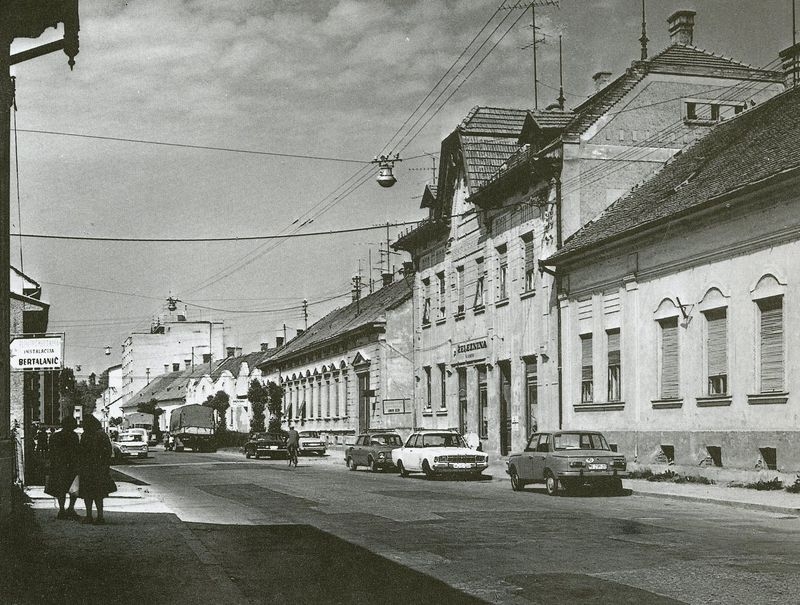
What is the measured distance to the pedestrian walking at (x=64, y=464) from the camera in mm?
16422

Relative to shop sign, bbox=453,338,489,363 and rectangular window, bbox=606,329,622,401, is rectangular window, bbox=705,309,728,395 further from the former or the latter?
shop sign, bbox=453,338,489,363

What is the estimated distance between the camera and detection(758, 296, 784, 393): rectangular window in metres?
22.3

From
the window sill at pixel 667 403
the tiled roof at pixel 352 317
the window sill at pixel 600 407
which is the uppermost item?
the tiled roof at pixel 352 317

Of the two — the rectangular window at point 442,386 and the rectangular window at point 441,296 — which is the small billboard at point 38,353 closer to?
the rectangular window at point 442,386

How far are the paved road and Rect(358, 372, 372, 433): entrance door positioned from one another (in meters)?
28.3

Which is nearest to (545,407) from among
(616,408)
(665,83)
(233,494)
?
(616,408)

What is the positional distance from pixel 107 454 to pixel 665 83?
2380 centimetres

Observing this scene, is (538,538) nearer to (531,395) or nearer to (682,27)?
(531,395)

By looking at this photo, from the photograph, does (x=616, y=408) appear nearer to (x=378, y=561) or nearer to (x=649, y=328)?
(x=649, y=328)

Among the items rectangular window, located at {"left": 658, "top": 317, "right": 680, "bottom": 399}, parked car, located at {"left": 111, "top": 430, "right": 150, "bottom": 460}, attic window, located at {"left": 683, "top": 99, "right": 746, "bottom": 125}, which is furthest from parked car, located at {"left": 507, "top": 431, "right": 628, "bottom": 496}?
parked car, located at {"left": 111, "top": 430, "right": 150, "bottom": 460}

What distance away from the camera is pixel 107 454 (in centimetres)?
1559

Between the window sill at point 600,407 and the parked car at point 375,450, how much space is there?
6454 millimetres

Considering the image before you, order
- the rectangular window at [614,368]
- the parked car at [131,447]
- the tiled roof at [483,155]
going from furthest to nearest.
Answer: the parked car at [131,447] → the tiled roof at [483,155] → the rectangular window at [614,368]

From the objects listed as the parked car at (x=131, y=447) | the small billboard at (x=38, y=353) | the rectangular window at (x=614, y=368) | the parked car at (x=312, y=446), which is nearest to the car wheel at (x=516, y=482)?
the rectangular window at (x=614, y=368)
